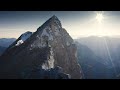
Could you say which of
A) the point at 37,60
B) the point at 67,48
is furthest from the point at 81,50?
the point at 37,60

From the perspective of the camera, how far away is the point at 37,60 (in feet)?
60.5

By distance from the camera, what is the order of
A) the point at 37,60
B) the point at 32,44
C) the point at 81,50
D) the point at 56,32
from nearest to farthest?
the point at 37,60 < the point at 32,44 < the point at 56,32 < the point at 81,50

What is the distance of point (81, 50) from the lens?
43.7 metres
